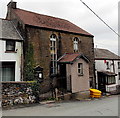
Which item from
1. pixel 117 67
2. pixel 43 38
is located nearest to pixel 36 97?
pixel 43 38

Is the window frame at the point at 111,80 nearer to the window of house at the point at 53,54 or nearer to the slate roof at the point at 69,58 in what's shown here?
the slate roof at the point at 69,58

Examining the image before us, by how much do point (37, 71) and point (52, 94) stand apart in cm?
304

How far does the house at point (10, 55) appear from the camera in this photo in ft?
51.0

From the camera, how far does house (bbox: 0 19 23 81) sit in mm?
15540

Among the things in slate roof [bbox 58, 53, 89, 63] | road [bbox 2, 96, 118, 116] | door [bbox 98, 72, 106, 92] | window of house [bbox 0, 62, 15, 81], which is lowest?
road [bbox 2, 96, 118, 116]

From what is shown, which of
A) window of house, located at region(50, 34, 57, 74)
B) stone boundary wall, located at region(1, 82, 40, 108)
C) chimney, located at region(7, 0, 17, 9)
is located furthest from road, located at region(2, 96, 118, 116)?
chimney, located at region(7, 0, 17, 9)

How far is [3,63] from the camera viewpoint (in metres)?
15.7

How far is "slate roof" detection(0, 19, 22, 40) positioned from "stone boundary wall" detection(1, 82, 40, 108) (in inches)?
224

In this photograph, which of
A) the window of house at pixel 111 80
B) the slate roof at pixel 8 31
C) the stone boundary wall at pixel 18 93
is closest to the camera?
the stone boundary wall at pixel 18 93

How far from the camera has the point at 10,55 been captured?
15898mm

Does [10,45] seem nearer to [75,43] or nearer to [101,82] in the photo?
[75,43]

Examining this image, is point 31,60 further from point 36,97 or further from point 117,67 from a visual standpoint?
point 117,67

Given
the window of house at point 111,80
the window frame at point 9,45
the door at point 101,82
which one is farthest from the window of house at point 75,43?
the window of house at point 111,80

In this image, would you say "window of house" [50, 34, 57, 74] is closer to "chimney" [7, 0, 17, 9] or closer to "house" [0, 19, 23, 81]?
"house" [0, 19, 23, 81]
